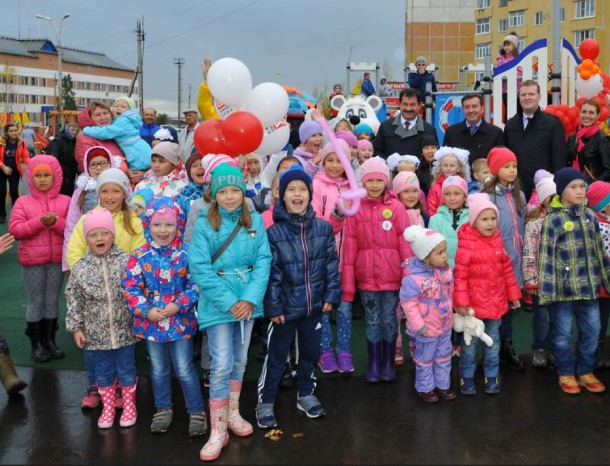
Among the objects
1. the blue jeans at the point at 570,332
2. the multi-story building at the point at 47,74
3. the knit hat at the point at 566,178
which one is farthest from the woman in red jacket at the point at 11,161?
the multi-story building at the point at 47,74

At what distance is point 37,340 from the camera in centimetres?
552

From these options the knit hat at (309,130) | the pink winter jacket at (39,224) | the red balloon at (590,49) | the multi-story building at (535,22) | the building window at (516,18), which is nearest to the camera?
the pink winter jacket at (39,224)

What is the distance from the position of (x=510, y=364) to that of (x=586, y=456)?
156 centimetres

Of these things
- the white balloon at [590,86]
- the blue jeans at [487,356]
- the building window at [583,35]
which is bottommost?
the blue jeans at [487,356]

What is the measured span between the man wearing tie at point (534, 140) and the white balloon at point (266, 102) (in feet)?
9.14

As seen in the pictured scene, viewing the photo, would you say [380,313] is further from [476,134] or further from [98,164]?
[98,164]

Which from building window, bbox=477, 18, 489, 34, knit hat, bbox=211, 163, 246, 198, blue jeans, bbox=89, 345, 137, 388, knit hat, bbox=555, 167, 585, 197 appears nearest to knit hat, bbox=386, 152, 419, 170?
knit hat, bbox=555, 167, 585, 197

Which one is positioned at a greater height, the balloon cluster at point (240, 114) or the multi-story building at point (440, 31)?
the multi-story building at point (440, 31)

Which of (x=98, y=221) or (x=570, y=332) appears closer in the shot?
(x=98, y=221)

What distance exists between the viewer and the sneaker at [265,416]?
4188 mm

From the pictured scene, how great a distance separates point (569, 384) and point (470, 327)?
3.04 feet

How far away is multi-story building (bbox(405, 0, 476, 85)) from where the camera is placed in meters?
54.6

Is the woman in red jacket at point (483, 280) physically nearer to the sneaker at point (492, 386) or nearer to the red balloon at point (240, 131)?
the sneaker at point (492, 386)

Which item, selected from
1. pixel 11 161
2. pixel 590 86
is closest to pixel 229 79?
pixel 590 86
